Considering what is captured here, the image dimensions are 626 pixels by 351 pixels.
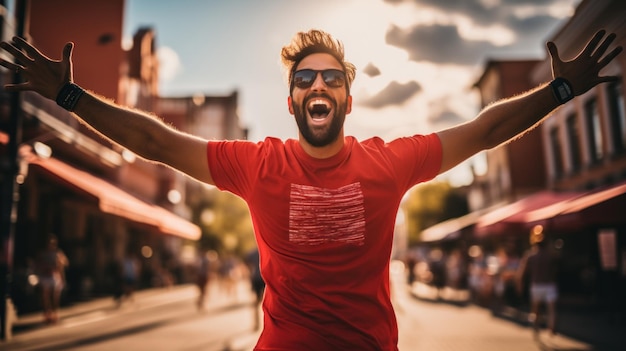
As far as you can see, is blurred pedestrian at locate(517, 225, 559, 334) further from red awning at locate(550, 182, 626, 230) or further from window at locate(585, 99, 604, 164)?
window at locate(585, 99, 604, 164)

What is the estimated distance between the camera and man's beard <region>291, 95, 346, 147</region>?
7.88ft

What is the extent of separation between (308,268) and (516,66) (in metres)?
33.3

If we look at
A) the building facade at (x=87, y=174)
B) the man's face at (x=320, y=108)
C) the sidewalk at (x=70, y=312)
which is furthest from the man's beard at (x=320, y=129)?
the sidewalk at (x=70, y=312)

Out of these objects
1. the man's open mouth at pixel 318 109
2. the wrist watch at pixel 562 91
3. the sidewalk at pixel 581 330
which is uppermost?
the wrist watch at pixel 562 91

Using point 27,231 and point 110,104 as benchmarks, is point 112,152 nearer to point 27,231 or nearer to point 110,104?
point 27,231

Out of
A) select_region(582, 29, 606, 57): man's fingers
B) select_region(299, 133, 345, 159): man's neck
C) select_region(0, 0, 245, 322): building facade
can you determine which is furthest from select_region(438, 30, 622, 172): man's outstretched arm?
select_region(0, 0, 245, 322): building facade

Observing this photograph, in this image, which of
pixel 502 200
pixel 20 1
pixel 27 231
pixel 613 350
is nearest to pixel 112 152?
pixel 27 231

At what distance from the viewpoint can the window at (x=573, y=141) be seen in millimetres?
21250

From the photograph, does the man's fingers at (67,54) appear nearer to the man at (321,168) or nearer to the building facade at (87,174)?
the man at (321,168)

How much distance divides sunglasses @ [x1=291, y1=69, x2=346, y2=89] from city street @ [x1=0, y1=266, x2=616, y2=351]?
716 centimetres

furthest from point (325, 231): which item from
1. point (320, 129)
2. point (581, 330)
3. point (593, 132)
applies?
point (593, 132)

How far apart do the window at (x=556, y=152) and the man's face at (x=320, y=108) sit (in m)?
23.5

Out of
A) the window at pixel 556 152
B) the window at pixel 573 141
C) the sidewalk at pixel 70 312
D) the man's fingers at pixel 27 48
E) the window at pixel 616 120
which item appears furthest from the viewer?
the window at pixel 556 152

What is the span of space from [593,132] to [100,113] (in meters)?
20.1
